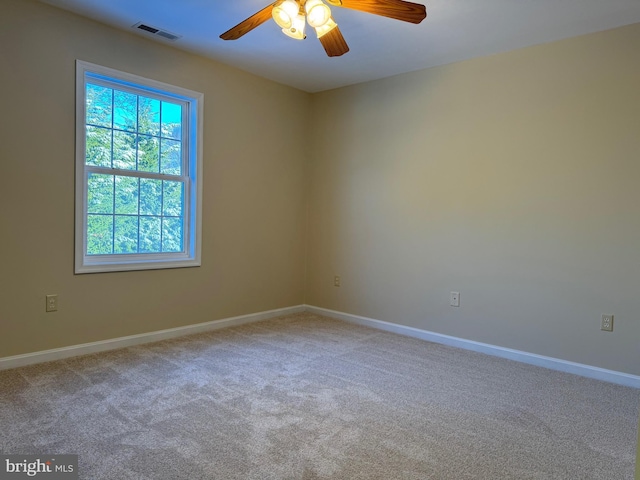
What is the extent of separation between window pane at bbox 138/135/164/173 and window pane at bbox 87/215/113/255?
20.7 inches

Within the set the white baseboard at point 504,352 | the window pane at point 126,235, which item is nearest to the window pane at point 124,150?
the window pane at point 126,235

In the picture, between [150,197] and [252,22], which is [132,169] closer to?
[150,197]

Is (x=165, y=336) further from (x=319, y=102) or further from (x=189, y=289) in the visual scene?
(x=319, y=102)

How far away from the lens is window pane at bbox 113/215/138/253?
3.47 m

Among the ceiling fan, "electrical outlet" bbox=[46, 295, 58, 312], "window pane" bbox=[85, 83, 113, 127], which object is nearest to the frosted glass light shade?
the ceiling fan

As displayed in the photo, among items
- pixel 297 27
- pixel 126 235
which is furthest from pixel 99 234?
pixel 297 27

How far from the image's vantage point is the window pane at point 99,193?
129 inches

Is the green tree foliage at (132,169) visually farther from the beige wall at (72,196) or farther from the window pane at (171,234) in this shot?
the beige wall at (72,196)

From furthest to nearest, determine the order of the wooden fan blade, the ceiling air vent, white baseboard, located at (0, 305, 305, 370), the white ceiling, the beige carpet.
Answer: the ceiling air vent → white baseboard, located at (0, 305, 305, 370) → the white ceiling → the wooden fan blade → the beige carpet

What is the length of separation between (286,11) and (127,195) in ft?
6.81

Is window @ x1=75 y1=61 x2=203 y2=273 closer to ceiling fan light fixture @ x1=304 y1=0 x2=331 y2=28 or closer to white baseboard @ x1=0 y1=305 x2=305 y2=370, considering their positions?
white baseboard @ x1=0 y1=305 x2=305 y2=370

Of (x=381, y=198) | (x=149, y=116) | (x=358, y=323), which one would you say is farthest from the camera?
(x=358, y=323)

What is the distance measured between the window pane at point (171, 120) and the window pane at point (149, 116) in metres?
0.06

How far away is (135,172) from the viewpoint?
3.51m
